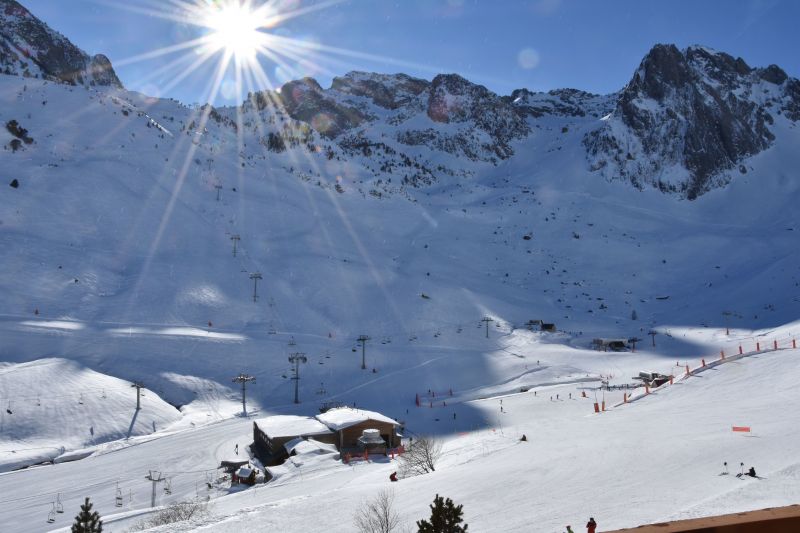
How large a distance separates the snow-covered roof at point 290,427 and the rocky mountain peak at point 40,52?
350ft

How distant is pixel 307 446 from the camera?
118 feet

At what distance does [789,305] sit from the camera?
66.6 metres

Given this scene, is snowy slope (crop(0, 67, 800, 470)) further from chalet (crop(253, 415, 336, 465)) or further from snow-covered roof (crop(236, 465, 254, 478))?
snow-covered roof (crop(236, 465, 254, 478))

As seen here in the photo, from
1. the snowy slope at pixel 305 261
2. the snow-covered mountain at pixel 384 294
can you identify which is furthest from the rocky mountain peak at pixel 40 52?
the snowy slope at pixel 305 261

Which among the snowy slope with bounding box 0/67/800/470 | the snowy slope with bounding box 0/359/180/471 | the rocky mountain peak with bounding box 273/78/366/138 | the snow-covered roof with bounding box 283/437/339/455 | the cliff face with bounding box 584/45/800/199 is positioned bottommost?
the snow-covered roof with bounding box 283/437/339/455

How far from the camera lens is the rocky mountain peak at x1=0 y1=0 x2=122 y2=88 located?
115125 millimetres

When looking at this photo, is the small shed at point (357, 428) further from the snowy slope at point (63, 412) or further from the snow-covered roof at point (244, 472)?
the snowy slope at point (63, 412)

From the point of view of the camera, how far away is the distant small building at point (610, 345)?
6125 centimetres

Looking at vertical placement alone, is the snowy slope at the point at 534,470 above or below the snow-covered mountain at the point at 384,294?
below

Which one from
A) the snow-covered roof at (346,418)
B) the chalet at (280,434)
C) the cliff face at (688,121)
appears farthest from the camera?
the cliff face at (688,121)

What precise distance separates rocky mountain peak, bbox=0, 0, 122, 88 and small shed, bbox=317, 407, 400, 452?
110 metres

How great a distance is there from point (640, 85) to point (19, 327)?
14407 cm

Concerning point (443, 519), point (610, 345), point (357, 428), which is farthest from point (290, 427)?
point (610, 345)

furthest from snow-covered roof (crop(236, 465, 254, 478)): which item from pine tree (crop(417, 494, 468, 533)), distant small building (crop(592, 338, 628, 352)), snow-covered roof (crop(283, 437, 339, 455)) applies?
distant small building (crop(592, 338, 628, 352))
